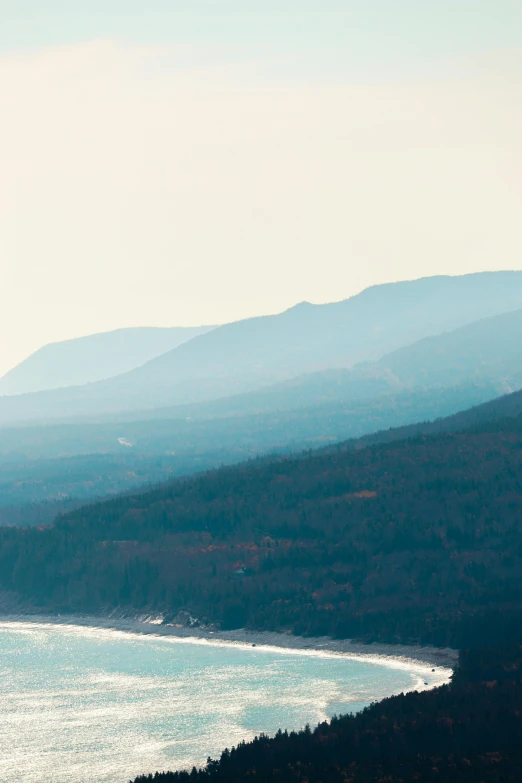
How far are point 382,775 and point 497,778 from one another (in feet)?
33.6

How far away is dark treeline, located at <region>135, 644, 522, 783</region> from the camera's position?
146m

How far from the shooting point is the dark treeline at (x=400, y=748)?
146375 mm

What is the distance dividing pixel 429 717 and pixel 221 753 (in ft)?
68.2

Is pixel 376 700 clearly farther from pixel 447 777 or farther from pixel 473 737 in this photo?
pixel 447 777

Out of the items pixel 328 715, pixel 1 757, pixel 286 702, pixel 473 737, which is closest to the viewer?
pixel 473 737

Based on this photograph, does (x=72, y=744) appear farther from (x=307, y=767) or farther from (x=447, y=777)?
(x=447, y=777)

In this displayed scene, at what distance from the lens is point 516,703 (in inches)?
6654

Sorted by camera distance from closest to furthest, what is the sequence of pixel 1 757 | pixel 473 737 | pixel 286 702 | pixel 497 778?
pixel 497 778 < pixel 473 737 < pixel 1 757 < pixel 286 702

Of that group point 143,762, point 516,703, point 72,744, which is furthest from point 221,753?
point 516,703

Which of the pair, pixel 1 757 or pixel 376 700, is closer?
pixel 1 757

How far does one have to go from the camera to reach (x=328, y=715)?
7141 inches

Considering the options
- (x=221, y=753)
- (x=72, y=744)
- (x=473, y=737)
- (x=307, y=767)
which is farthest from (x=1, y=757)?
(x=473, y=737)

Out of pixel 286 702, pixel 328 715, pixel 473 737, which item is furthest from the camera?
pixel 286 702

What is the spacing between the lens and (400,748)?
154875 millimetres
